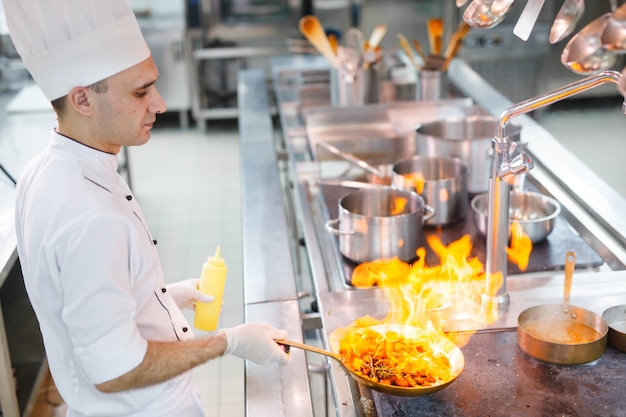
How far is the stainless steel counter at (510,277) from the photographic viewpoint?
1.43 m

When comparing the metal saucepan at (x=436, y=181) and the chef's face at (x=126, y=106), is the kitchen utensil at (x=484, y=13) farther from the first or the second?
the chef's face at (x=126, y=106)

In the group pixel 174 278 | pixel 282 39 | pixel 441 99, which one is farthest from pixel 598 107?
pixel 174 278

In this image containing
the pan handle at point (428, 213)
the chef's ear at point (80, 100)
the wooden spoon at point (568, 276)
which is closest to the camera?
the chef's ear at point (80, 100)

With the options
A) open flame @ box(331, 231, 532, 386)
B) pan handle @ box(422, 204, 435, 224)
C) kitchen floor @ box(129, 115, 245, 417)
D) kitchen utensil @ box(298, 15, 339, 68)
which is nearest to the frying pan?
open flame @ box(331, 231, 532, 386)

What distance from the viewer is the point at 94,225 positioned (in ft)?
4.05

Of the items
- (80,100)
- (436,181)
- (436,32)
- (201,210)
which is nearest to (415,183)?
(436,181)

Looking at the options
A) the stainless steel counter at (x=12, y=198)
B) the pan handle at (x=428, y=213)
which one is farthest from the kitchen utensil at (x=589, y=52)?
the stainless steel counter at (x=12, y=198)

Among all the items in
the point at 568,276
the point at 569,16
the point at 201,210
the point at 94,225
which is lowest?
the point at 201,210

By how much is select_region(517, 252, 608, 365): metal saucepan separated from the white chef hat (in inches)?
37.1

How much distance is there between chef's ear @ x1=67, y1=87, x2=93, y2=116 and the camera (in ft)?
4.24

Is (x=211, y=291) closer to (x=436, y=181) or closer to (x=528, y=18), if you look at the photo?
(x=436, y=181)

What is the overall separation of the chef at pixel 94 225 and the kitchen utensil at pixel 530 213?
0.89m

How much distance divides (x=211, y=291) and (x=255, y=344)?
0.33 metres

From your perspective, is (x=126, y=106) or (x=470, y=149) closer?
(x=126, y=106)
